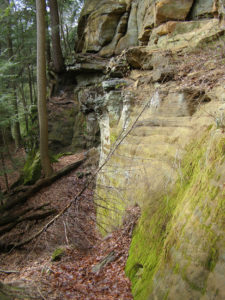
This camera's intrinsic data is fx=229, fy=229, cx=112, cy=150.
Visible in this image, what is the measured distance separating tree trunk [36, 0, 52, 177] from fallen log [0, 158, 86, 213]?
1.34 ft

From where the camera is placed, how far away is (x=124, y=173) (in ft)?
22.6

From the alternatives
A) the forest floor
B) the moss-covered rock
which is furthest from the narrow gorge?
the forest floor

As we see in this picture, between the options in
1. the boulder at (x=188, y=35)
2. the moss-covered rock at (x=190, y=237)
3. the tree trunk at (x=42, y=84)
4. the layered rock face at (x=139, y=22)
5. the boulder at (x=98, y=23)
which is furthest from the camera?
the boulder at (x=98, y=23)

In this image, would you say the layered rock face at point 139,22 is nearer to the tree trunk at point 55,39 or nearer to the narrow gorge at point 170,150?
the narrow gorge at point 170,150

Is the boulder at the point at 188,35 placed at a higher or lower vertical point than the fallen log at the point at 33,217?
higher

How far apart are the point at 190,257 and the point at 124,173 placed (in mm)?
3939

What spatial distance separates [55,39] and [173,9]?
9.21 meters

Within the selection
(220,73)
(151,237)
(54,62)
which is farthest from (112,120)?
(54,62)

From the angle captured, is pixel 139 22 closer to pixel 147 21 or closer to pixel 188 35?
pixel 147 21

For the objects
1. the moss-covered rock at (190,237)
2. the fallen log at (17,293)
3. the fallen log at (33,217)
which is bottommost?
the fallen log at (33,217)

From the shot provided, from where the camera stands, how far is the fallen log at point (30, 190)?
405 inches

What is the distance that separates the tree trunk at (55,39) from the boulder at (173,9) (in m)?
7.88

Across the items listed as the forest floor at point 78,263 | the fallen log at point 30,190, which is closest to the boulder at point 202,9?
the forest floor at point 78,263

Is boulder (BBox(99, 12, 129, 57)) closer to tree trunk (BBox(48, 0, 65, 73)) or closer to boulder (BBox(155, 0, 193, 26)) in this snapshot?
tree trunk (BBox(48, 0, 65, 73))
